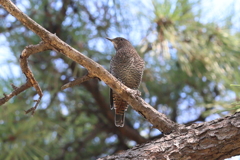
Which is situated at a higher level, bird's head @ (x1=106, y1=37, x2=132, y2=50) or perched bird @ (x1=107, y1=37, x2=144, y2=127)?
bird's head @ (x1=106, y1=37, x2=132, y2=50)

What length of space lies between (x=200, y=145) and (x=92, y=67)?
64cm

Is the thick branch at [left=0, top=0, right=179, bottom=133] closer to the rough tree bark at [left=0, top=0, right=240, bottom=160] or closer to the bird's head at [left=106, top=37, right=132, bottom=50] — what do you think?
the rough tree bark at [left=0, top=0, right=240, bottom=160]

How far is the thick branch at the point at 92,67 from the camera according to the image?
4.99 feet

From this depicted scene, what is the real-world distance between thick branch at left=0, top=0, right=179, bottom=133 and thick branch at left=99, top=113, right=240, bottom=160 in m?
0.11

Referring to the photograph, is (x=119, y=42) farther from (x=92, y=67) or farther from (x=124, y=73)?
(x=92, y=67)

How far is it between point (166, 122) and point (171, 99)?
170 centimetres

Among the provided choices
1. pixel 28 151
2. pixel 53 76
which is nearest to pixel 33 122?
pixel 28 151

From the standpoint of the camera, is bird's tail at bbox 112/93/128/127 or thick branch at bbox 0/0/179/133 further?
bird's tail at bbox 112/93/128/127

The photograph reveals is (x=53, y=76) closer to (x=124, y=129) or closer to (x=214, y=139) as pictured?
(x=124, y=129)

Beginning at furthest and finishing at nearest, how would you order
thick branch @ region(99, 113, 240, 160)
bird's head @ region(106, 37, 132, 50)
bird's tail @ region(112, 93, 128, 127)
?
bird's head @ region(106, 37, 132, 50) < bird's tail @ region(112, 93, 128, 127) < thick branch @ region(99, 113, 240, 160)

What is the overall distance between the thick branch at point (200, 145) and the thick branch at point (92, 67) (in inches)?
4.4

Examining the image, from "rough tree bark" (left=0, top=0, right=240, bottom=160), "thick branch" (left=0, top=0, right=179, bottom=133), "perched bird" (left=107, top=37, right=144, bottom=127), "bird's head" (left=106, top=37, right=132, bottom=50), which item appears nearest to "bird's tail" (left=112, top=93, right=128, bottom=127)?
"perched bird" (left=107, top=37, right=144, bottom=127)

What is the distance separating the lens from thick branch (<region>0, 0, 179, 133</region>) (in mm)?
1521

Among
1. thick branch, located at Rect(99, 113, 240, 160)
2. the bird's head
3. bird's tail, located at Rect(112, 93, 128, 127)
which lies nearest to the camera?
thick branch, located at Rect(99, 113, 240, 160)
